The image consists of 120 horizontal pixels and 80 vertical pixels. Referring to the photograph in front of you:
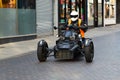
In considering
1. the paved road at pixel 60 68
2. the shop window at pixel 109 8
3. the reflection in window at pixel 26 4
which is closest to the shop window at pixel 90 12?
the shop window at pixel 109 8

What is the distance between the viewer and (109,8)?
42031mm

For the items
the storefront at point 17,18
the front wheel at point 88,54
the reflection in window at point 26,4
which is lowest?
the front wheel at point 88,54

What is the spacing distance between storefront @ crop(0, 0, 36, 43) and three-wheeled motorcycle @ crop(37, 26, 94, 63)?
6.51 metres

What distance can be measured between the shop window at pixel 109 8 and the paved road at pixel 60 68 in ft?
86.1

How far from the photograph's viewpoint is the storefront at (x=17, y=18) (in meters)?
20.2

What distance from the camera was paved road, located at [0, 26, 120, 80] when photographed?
1042 cm

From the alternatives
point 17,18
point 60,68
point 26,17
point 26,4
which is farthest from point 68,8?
point 60,68

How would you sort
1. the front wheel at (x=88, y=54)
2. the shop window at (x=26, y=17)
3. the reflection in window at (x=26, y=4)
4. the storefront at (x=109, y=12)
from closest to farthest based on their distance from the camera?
the front wheel at (x=88, y=54) → the shop window at (x=26, y=17) → the reflection in window at (x=26, y=4) → the storefront at (x=109, y=12)

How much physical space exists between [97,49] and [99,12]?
22.1m

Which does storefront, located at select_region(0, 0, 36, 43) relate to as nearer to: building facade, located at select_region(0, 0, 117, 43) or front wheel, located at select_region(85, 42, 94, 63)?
building facade, located at select_region(0, 0, 117, 43)

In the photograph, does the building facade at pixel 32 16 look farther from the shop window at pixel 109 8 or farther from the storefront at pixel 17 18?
the shop window at pixel 109 8

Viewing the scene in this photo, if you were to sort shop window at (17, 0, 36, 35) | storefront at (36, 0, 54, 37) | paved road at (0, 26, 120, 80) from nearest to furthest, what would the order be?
1. paved road at (0, 26, 120, 80)
2. shop window at (17, 0, 36, 35)
3. storefront at (36, 0, 54, 37)

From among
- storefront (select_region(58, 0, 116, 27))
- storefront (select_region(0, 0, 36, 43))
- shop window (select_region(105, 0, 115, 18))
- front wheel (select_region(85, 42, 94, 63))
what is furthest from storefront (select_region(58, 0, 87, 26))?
front wheel (select_region(85, 42, 94, 63))

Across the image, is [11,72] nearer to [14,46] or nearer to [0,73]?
[0,73]
